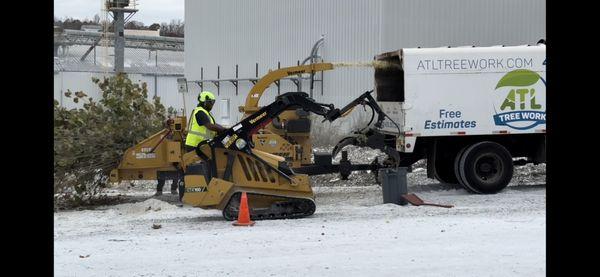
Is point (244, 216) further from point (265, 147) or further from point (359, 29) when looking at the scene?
point (359, 29)

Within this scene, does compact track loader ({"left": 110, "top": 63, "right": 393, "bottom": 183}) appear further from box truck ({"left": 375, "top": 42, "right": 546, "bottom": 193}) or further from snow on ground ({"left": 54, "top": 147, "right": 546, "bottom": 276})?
box truck ({"left": 375, "top": 42, "right": 546, "bottom": 193})

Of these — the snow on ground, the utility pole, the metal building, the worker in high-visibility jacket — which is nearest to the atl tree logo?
the snow on ground

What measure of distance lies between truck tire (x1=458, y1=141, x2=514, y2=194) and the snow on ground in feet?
1.01

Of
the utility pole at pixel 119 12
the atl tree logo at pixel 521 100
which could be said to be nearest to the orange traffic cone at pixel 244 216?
the atl tree logo at pixel 521 100

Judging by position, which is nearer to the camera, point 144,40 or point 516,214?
point 516,214

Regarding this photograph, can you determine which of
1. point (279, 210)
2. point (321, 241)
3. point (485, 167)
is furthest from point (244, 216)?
point (485, 167)

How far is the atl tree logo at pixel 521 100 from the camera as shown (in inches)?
548

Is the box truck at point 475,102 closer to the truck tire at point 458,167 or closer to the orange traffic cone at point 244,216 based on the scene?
the truck tire at point 458,167

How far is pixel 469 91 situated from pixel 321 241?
19.4ft
